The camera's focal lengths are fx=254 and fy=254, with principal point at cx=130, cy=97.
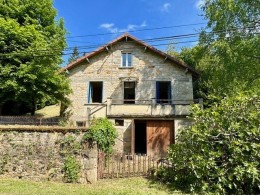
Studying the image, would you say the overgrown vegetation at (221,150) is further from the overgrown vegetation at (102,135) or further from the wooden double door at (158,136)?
the wooden double door at (158,136)

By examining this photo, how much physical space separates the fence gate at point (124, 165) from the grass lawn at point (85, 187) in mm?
A: 421

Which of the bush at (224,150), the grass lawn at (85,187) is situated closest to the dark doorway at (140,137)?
the grass lawn at (85,187)

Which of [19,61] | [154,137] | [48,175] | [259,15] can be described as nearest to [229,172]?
[48,175]

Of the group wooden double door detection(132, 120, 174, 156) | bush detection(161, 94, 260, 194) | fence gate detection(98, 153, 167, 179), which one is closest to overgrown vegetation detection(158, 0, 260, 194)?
bush detection(161, 94, 260, 194)

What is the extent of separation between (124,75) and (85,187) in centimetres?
1189

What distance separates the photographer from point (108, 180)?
11.2m

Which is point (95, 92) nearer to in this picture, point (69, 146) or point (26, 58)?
point (26, 58)

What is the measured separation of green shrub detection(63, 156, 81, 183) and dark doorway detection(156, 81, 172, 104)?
9.83m

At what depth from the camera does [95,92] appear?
22.4 metres

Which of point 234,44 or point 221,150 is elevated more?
point 234,44

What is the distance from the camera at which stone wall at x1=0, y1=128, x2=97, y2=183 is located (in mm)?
11375

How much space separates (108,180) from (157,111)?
26.1 ft

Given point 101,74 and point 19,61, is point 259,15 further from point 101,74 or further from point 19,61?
point 19,61

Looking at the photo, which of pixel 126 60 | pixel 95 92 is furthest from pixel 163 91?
pixel 95 92
